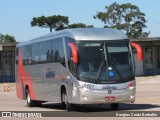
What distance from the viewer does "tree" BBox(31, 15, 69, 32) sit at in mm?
111088

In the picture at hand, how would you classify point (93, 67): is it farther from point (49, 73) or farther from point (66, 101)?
point (49, 73)

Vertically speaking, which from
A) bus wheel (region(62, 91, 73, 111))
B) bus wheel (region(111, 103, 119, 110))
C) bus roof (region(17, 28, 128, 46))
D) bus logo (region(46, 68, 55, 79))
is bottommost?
bus wheel (region(111, 103, 119, 110))

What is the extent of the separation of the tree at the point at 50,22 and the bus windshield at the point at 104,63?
9149 centimetres

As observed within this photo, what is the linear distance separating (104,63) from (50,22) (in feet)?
306

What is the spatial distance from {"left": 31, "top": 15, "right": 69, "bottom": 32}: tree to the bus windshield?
91486mm

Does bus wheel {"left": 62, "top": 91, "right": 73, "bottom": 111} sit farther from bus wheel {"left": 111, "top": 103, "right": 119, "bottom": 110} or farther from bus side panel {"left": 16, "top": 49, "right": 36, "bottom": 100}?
bus side panel {"left": 16, "top": 49, "right": 36, "bottom": 100}

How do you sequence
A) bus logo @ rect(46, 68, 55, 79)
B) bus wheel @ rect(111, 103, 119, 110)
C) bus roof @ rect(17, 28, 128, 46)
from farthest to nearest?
bus logo @ rect(46, 68, 55, 79) → bus wheel @ rect(111, 103, 119, 110) → bus roof @ rect(17, 28, 128, 46)

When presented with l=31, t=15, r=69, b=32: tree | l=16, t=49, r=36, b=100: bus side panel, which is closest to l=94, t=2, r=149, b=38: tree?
l=31, t=15, r=69, b=32: tree

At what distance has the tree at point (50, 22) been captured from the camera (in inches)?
4374

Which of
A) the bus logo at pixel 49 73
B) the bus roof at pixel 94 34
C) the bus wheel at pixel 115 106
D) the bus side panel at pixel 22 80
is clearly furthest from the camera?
the bus side panel at pixel 22 80

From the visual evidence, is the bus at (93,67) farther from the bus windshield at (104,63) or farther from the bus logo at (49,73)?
the bus logo at (49,73)

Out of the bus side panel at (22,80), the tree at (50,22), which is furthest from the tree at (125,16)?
the bus side panel at (22,80)

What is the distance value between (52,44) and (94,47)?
10.2 feet

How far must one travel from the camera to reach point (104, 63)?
19.4 m
